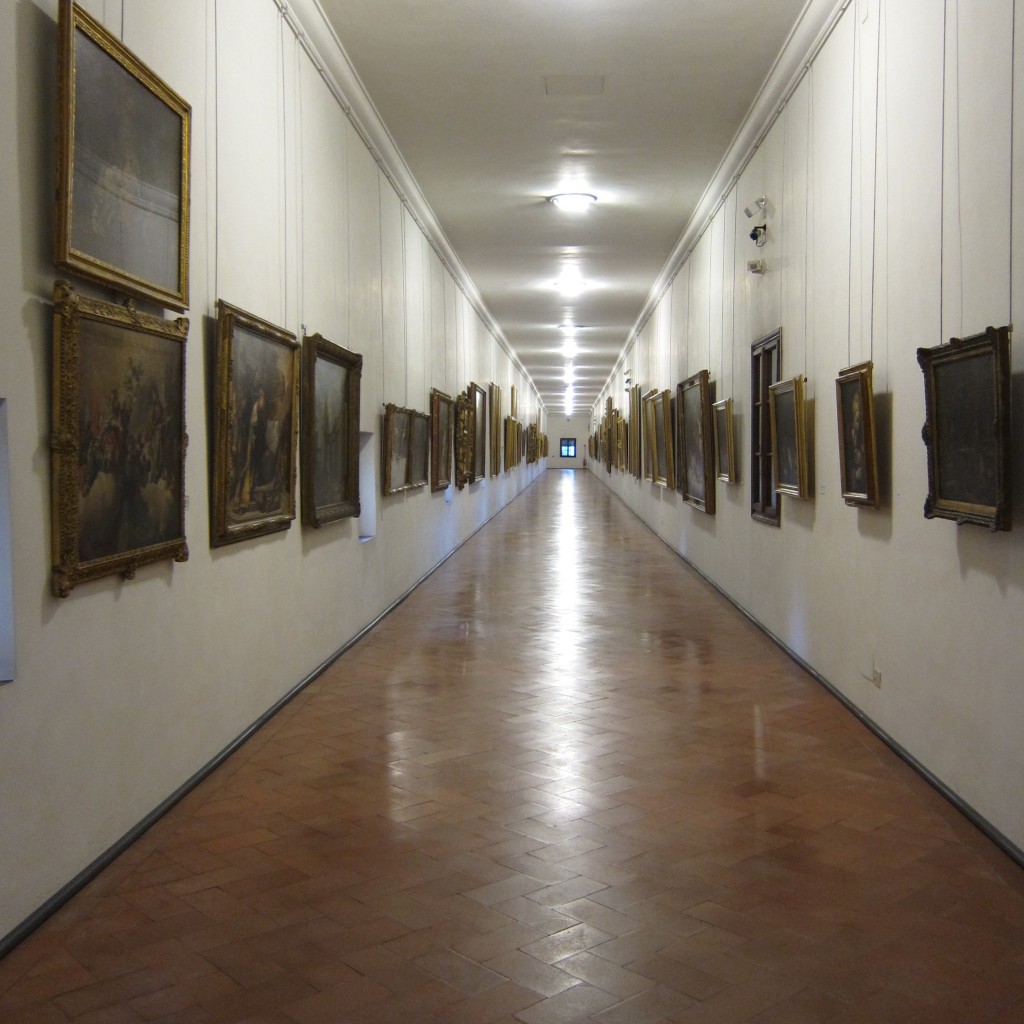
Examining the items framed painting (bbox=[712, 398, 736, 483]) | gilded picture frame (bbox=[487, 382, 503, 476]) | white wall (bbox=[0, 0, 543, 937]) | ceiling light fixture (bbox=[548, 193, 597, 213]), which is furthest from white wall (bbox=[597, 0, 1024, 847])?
gilded picture frame (bbox=[487, 382, 503, 476])

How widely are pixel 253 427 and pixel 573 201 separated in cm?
817

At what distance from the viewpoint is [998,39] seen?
4.71 meters

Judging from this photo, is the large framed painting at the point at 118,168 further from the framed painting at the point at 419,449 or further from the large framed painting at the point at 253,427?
the framed painting at the point at 419,449

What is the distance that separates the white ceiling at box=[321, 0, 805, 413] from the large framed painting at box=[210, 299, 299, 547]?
306cm

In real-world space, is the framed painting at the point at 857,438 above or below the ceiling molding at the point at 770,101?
below

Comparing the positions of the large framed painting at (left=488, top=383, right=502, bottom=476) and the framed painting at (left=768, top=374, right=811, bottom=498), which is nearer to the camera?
the framed painting at (left=768, top=374, right=811, bottom=498)

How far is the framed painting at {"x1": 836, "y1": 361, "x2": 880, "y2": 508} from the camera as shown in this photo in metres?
6.58

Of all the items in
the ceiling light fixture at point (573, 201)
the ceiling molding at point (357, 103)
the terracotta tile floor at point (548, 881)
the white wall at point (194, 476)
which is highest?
the ceiling light fixture at point (573, 201)

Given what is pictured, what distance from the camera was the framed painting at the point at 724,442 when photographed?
12.0m

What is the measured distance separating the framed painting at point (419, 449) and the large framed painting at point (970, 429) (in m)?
8.17

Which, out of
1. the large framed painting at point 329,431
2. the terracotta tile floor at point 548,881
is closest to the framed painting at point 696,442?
the large framed painting at point 329,431

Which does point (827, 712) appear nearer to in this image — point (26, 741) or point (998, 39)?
point (998, 39)

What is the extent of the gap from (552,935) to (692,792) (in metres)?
1.90

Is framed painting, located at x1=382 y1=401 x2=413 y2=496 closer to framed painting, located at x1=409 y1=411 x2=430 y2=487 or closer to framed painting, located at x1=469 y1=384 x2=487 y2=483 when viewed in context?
framed painting, located at x1=409 y1=411 x2=430 y2=487
